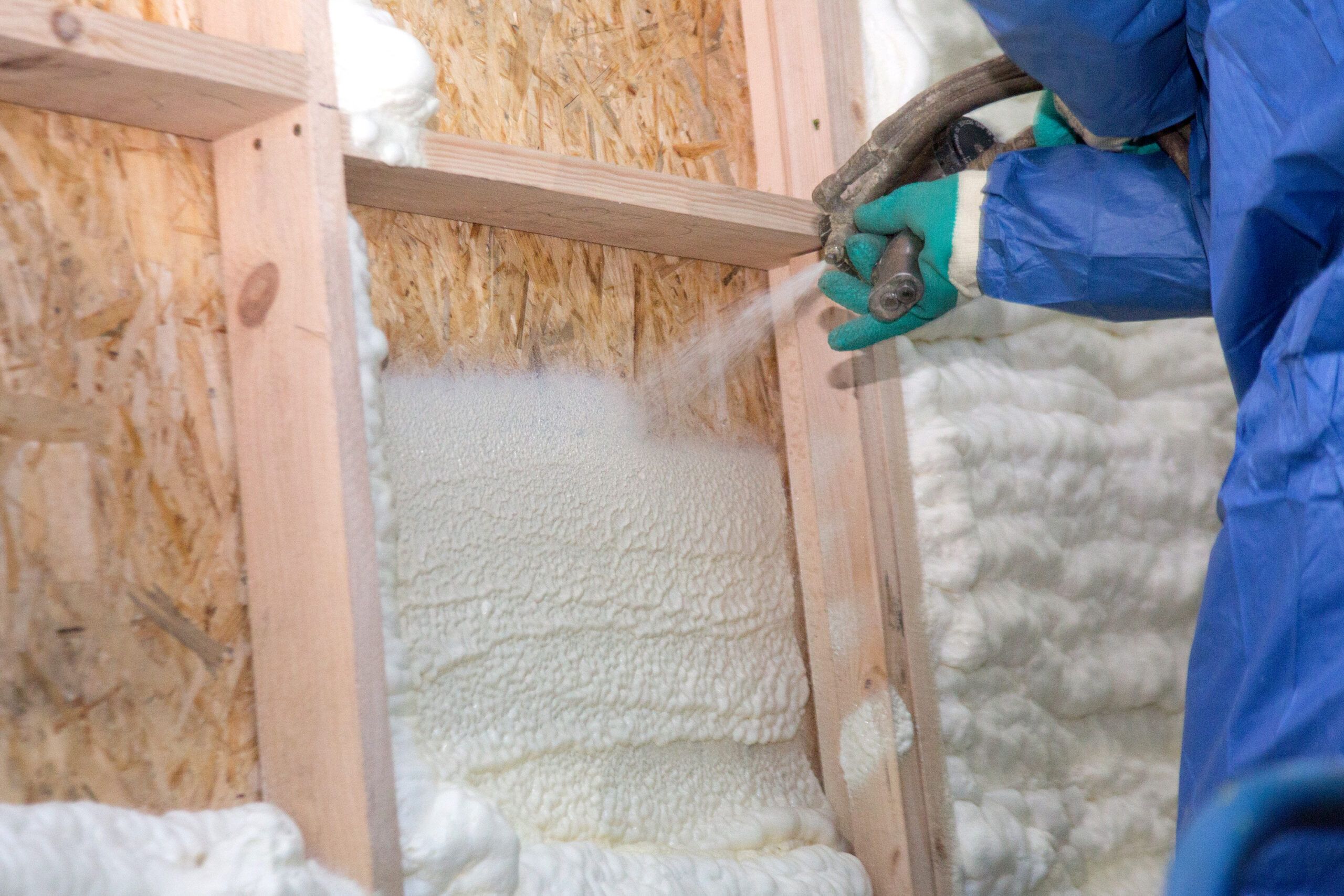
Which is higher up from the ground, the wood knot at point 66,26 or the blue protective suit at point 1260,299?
the wood knot at point 66,26

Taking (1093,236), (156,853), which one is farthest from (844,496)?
(156,853)

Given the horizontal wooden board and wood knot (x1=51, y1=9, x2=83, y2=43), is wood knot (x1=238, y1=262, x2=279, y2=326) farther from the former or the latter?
wood knot (x1=51, y1=9, x2=83, y2=43)

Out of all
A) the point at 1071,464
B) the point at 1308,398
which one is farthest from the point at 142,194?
the point at 1071,464

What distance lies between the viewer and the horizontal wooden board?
106cm

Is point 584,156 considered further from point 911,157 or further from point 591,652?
point 591,652

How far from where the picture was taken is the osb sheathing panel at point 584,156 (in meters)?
1.18

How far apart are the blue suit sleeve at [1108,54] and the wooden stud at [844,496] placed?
0.44 metres

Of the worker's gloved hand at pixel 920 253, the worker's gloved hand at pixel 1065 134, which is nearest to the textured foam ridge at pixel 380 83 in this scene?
the worker's gloved hand at pixel 920 253

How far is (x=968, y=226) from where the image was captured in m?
1.13

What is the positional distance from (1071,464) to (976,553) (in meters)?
0.26

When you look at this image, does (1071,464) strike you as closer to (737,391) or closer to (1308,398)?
(737,391)

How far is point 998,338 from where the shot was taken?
1.55 metres

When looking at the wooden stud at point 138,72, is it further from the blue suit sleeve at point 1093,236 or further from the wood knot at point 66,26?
the blue suit sleeve at point 1093,236

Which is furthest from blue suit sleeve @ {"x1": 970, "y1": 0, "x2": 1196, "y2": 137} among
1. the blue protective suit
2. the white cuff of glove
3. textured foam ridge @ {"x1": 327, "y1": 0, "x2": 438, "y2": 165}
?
textured foam ridge @ {"x1": 327, "y1": 0, "x2": 438, "y2": 165}
